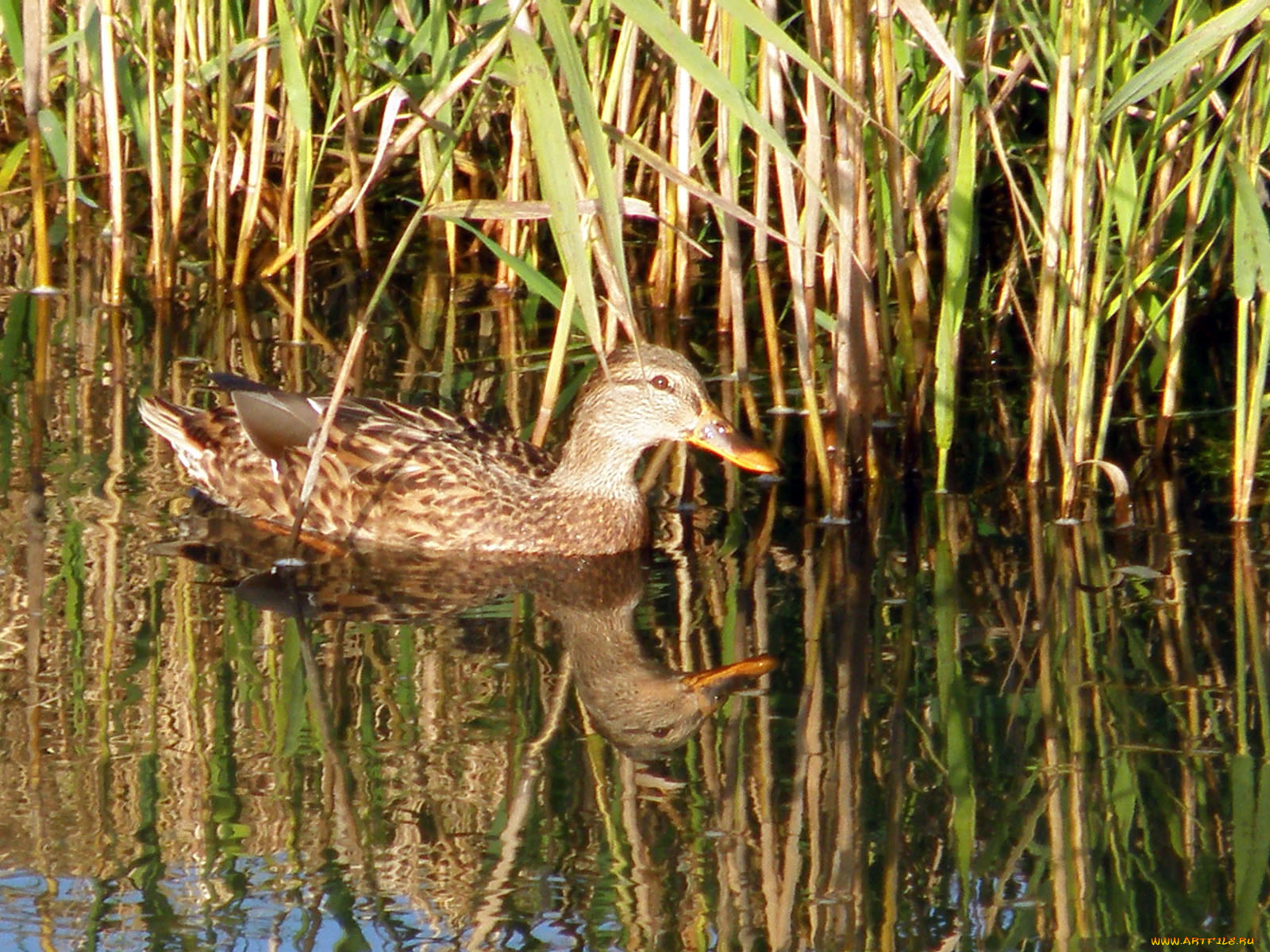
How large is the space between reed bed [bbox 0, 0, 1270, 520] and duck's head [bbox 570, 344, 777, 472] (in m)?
0.19

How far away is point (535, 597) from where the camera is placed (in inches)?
226

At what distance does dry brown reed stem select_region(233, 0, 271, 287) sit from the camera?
24.9 ft

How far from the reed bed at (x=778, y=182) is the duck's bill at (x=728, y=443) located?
0.17m

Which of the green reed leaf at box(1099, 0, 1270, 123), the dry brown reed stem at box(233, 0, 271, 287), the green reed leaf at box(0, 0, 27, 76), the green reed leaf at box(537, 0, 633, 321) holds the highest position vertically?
the green reed leaf at box(0, 0, 27, 76)

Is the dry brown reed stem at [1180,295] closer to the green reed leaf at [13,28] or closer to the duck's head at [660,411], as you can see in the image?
the duck's head at [660,411]

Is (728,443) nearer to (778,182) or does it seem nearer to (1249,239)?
(778,182)

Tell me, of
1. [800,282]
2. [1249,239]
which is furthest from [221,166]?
[1249,239]

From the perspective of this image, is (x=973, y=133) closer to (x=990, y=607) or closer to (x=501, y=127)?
(x=990, y=607)

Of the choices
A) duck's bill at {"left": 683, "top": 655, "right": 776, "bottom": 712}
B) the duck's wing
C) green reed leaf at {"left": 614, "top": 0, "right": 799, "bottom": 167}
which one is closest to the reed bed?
green reed leaf at {"left": 614, "top": 0, "right": 799, "bottom": 167}

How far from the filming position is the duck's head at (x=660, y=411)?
615 centimetres

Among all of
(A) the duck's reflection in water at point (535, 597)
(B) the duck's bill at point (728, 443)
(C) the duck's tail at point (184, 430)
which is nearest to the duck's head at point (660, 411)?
(B) the duck's bill at point (728, 443)

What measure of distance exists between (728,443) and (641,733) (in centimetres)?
166

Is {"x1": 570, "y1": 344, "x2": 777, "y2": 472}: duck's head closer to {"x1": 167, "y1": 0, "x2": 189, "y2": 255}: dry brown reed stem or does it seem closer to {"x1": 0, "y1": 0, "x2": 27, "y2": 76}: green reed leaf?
{"x1": 167, "y1": 0, "x2": 189, "y2": 255}: dry brown reed stem

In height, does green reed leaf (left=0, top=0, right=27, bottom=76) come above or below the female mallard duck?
above
